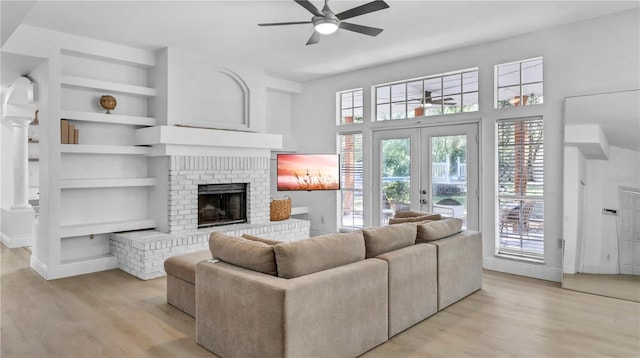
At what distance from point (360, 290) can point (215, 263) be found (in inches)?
40.0

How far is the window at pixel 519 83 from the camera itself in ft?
15.8

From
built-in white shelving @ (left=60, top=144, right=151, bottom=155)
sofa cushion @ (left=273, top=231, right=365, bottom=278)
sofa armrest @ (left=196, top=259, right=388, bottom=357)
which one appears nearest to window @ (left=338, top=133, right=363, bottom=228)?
built-in white shelving @ (left=60, top=144, right=151, bottom=155)

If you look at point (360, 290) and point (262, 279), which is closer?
point (262, 279)

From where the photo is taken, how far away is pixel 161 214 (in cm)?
534

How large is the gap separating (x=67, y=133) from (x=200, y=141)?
5.10ft

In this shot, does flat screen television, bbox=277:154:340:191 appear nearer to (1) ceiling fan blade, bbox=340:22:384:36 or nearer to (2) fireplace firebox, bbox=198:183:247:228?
(2) fireplace firebox, bbox=198:183:247:228

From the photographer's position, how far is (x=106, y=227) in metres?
4.96

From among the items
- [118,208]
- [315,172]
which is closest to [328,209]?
[315,172]

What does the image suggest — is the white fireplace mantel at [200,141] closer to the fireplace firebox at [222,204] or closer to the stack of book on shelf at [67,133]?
the fireplace firebox at [222,204]

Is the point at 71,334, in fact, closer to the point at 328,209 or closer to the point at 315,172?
the point at 315,172

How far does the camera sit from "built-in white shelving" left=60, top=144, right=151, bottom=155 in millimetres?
4738

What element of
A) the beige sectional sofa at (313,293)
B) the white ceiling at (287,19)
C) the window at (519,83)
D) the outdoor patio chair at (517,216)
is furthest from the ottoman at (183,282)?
the window at (519,83)

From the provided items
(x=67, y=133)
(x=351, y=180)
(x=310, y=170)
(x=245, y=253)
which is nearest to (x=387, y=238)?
(x=245, y=253)

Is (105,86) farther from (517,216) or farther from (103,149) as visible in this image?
(517,216)
